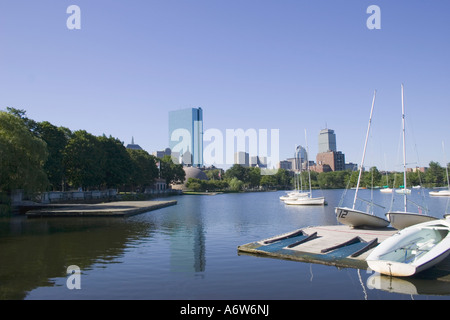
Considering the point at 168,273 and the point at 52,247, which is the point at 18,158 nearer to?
the point at 52,247

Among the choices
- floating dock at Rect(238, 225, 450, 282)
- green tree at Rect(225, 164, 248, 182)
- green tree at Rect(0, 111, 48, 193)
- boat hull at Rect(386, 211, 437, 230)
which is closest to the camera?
floating dock at Rect(238, 225, 450, 282)

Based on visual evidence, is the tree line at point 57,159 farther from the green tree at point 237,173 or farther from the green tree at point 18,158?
the green tree at point 237,173

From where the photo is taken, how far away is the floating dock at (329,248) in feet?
54.7

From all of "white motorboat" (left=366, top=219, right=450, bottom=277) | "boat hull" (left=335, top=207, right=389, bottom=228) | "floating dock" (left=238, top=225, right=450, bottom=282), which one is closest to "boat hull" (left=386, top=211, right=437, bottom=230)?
"floating dock" (left=238, top=225, right=450, bottom=282)

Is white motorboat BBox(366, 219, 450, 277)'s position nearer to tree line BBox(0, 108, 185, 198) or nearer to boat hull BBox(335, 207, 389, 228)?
boat hull BBox(335, 207, 389, 228)

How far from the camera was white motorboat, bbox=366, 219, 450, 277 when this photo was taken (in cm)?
1452

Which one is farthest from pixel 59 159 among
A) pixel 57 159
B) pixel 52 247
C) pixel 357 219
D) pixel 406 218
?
pixel 406 218

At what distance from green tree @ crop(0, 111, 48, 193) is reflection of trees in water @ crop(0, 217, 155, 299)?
9.06 meters

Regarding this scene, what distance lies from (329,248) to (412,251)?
159 inches

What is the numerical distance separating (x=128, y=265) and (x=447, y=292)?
13.6 m

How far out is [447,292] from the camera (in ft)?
43.3
